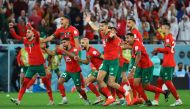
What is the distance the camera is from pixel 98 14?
3616 cm

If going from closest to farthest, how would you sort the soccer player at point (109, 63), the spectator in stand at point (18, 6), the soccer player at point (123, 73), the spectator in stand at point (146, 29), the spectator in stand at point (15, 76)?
the soccer player at point (109, 63)
the soccer player at point (123, 73)
the spectator in stand at point (18, 6)
the spectator in stand at point (15, 76)
the spectator in stand at point (146, 29)

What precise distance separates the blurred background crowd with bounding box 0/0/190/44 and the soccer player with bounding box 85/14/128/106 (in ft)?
35.5

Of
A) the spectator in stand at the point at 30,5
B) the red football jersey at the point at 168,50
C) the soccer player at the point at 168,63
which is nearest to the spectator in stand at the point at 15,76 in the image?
the spectator in stand at the point at 30,5

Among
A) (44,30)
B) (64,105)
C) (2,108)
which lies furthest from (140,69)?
(44,30)

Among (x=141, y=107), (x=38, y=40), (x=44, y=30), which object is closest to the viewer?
(x=141, y=107)

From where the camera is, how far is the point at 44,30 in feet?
113

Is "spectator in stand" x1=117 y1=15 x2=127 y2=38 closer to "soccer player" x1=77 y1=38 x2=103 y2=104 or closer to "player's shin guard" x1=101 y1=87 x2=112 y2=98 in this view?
"soccer player" x1=77 y1=38 x2=103 y2=104

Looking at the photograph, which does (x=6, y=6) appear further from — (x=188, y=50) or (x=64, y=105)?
(x=64, y=105)

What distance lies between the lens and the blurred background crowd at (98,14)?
34.6 meters

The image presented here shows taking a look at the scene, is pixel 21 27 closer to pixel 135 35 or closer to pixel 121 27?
pixel 121 27

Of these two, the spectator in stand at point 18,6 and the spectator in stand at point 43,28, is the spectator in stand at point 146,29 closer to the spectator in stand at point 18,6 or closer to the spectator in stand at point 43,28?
the spectator in stand at point 43,28

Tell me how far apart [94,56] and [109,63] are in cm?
128

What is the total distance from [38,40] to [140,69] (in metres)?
3.26

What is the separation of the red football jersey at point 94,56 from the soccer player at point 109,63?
40.2 inches
